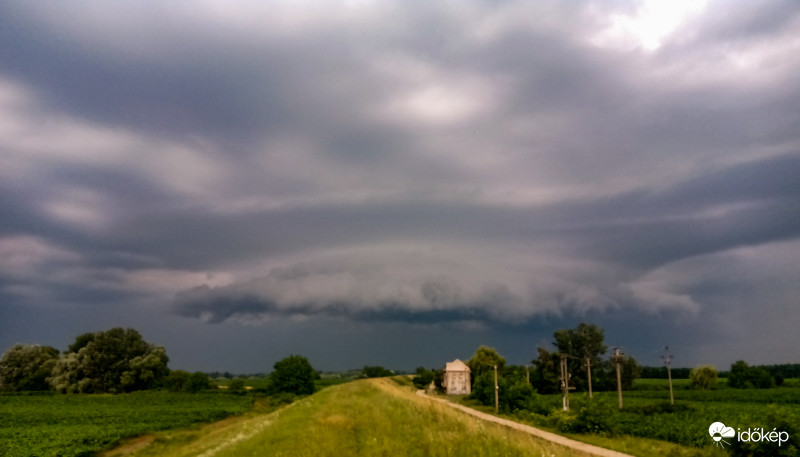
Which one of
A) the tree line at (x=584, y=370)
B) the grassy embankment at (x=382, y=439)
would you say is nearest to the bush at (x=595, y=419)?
the grassy embankment at (x=382, y=439)

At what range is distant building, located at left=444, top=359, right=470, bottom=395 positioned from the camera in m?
117

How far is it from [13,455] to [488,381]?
64834 mm

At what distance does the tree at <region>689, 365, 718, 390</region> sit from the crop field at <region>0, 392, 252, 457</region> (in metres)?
103

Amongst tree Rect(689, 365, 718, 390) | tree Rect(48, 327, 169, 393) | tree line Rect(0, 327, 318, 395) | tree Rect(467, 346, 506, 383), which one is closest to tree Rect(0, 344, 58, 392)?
tree line Rect(0, 327, 318, 395)

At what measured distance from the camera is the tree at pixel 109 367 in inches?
4542

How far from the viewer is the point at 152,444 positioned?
4675 centimetres

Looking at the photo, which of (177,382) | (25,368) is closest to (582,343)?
(177,382)

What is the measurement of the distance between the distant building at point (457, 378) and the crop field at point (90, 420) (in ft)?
155

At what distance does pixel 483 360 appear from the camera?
411 ft

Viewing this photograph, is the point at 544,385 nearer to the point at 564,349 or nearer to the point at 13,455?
the point at 564,349

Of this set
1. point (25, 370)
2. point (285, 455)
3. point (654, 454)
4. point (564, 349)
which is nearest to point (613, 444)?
point (654, 454)

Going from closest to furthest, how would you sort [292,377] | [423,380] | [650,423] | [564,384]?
[650,423], [564,384], [292,377], [423,380]

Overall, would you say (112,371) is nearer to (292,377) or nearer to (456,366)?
(292,377)

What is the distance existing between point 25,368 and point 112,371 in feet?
103
